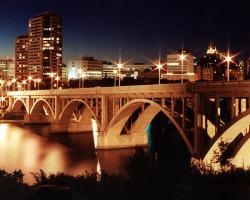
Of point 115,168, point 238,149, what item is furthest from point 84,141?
point 238,149

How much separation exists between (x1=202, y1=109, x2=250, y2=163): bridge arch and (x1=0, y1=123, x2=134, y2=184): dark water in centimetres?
720

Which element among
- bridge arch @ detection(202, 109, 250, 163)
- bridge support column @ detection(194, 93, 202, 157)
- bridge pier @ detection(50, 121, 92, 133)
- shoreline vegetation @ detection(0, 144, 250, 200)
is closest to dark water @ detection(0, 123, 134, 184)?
bridge pier @ detection(50, 121, 92, 133)

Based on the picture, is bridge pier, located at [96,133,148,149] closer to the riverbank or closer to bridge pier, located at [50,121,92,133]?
bridge pier, located at [50,121,92,133]

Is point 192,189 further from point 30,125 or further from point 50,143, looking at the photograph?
point 30,125

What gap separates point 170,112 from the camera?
35.1 metres

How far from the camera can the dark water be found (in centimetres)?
3934

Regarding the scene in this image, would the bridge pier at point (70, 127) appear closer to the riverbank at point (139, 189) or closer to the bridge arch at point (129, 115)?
the bridge arch at point (129, 115)

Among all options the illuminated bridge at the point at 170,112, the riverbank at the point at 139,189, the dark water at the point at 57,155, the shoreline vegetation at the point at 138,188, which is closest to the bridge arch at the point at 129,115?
the illuminated bridge at the point at 170,112

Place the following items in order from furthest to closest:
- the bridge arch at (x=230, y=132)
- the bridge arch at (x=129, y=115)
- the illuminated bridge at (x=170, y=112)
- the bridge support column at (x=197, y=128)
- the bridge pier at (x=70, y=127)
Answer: the bridge pier at (x=70, y=127), the bridge arch at (x=129, y=115), the bridge support column at (x=197, y=128), the illuminated bridge at (x=170, y=112), the bridge arch at (x=230, y=132)

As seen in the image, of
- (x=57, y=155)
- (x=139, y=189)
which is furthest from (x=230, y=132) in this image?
(x=57, y=155)

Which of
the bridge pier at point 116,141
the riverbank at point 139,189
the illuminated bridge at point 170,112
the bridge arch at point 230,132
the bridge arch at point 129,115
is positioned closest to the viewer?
the riverbank at point 139,189

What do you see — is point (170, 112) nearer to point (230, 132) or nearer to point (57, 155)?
point (230, 132)

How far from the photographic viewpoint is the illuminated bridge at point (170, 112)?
89.6ft

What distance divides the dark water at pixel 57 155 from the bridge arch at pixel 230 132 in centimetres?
720
